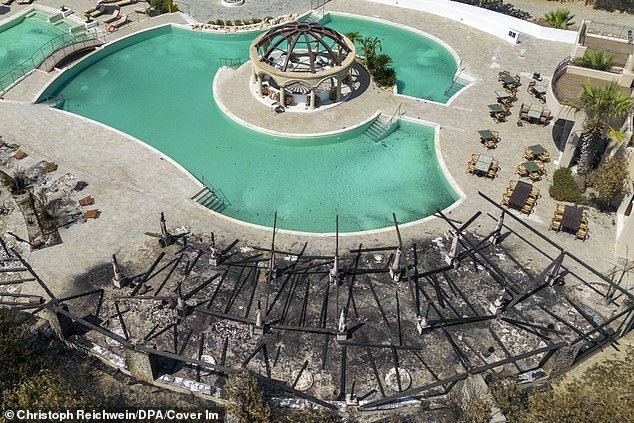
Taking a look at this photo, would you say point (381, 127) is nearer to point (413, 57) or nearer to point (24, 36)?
point (413, 57)

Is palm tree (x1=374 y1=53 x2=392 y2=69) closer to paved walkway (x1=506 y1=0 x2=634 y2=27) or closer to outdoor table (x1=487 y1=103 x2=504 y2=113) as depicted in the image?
outdoor table (x1=487 y1=103 x2=504 y2=113)

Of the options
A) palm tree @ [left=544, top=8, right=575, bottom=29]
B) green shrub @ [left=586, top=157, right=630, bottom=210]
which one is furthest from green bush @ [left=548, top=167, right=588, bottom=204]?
palm tree @ [left=544, top=8, right=575, bottom=29]

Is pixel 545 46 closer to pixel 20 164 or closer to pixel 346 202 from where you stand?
pixel 346 202

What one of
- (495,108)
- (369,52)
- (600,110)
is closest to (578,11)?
(495,108)

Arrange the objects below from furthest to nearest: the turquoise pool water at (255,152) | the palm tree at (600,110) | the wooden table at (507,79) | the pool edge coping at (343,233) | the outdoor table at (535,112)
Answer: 1. the wooden table at (507,79)
2. the outdoor table at (535,112)
3. the turquoise pool water at (255,152)
4. the pool edge coping at (343,233)
5. the palm tree at (600,110)

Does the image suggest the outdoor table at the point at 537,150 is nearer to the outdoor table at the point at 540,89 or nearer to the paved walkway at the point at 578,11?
the outdoor table at the point at 540,89

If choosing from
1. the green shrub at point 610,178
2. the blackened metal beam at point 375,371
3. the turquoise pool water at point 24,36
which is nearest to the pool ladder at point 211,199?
the blackened metal beam at point 375,371
